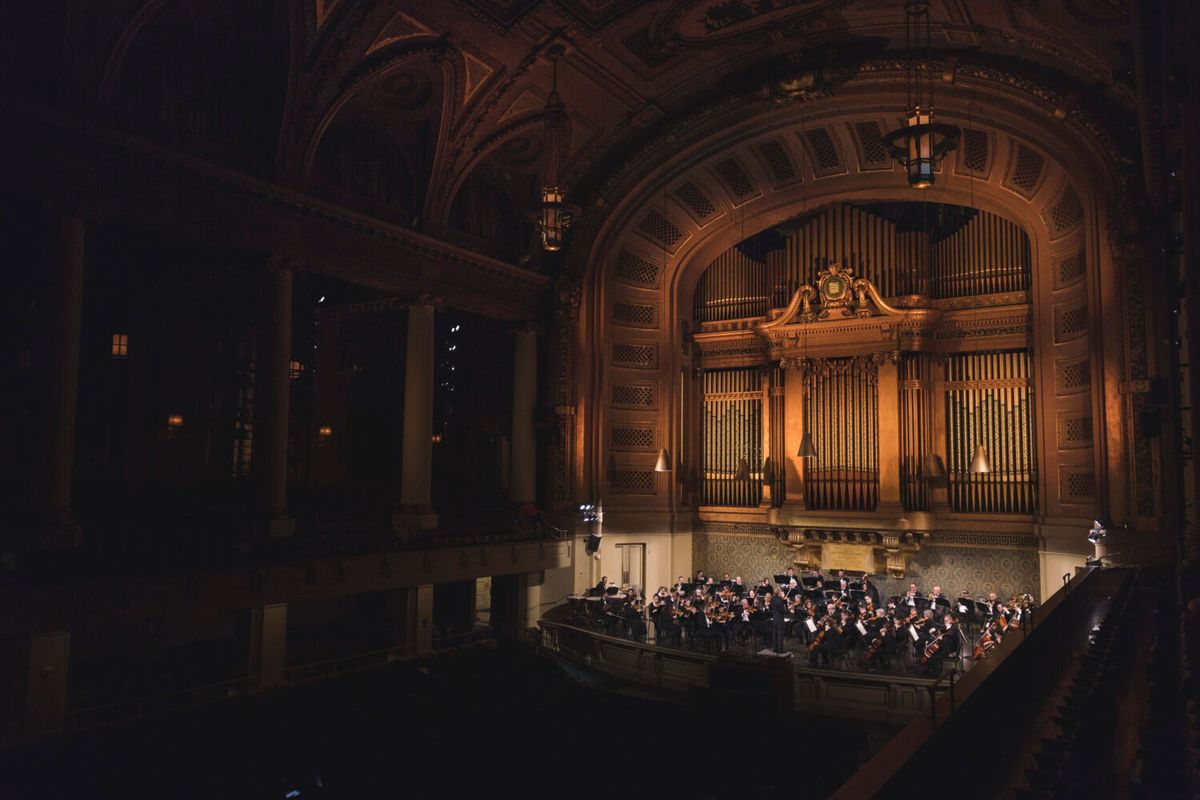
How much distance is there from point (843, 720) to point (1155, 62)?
26.9 feet

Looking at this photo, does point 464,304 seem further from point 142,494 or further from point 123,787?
point 123,787

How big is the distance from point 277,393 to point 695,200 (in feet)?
35.0

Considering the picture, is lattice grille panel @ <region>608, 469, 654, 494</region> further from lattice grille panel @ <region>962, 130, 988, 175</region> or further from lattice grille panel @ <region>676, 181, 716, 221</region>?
lattice grille panel @ <region>962, 130, 988, 175</region>

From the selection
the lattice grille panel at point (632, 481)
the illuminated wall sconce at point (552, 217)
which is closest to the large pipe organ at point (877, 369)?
the lattice grille panel at point (632, 481)

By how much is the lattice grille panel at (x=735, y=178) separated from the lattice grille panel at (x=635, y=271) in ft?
8.51

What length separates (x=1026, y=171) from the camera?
53.3 ft

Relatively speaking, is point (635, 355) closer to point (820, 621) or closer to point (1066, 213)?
point (820, 621)

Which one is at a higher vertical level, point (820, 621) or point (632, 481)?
point (632, 481)

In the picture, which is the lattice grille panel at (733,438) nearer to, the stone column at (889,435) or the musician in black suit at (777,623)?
the stone column at (889,435)

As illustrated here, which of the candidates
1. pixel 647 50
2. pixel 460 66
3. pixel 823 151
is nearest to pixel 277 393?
pixel 460 66

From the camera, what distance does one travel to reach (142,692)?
11.6m

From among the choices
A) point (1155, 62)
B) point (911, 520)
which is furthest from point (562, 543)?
point (1155, 62)

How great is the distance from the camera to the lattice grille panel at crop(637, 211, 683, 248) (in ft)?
65.0

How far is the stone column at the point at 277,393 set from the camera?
13.7m
